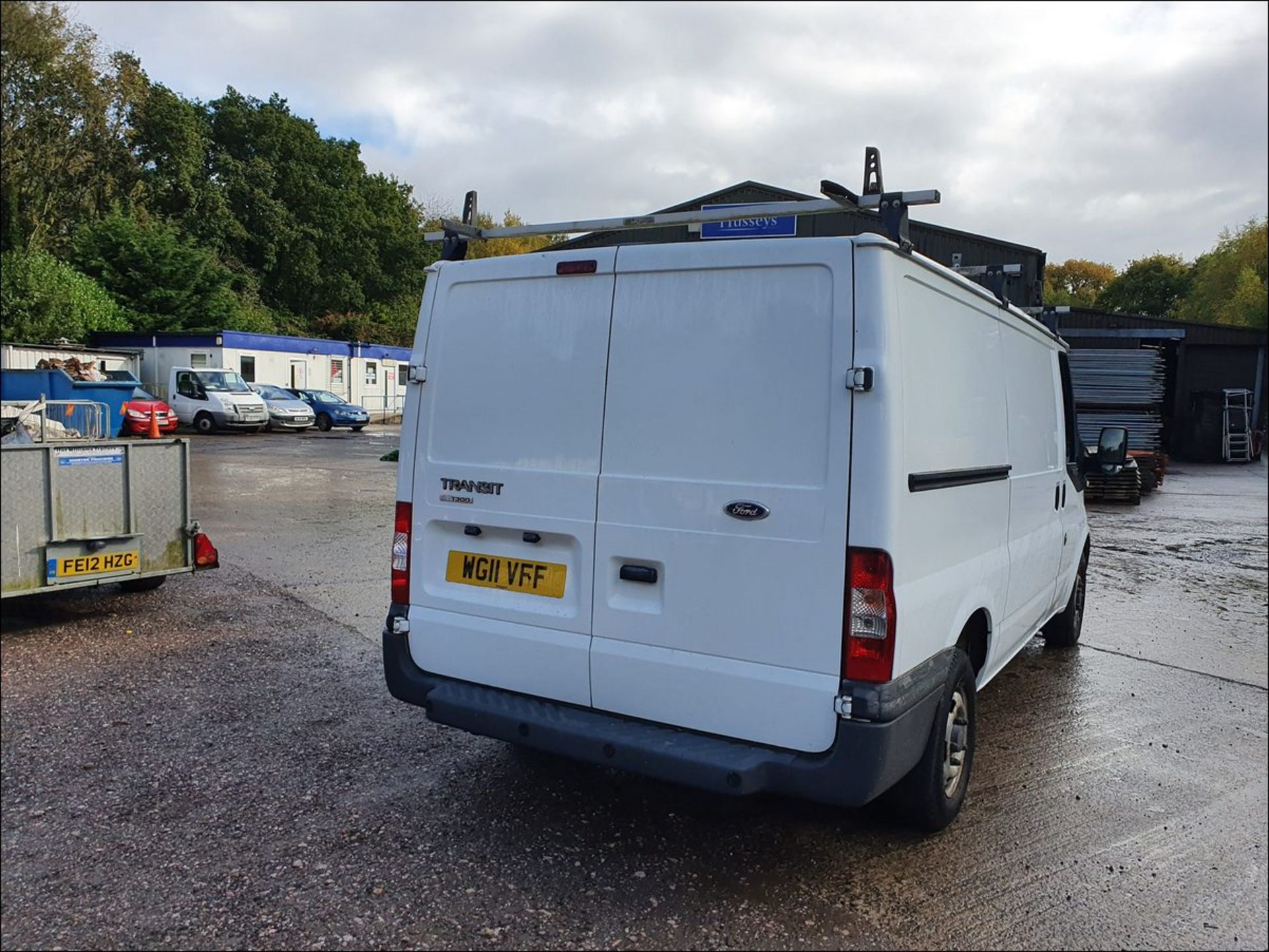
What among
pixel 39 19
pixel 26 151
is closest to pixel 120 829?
pixel 39 19

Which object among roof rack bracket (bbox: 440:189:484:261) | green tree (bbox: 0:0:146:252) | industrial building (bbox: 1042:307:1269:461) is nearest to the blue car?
green tree (bbox: 0:0:146:252)

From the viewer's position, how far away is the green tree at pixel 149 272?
3812 cm

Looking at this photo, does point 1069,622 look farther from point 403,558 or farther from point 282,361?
point 282,361

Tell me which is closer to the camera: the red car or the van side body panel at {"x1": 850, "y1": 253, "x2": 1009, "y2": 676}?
the van side body panel at {"x1": 850, "y1": 253, "x2": 1009, "y2": 676}

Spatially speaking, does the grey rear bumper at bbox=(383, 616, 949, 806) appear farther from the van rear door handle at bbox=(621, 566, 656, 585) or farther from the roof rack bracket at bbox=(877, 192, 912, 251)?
the roof rack bracket at bbox=(877, 192, 912, 251)

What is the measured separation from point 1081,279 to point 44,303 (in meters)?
70.0

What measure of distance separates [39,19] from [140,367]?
1359 cm

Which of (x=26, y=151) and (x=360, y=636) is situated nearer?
(x=360, y=636)

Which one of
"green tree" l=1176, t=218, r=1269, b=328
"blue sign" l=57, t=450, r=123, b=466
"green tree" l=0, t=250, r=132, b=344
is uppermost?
"green tree" l=1176, t=218, r=1269, b=328

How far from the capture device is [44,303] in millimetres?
33656

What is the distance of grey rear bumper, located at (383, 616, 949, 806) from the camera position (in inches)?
120

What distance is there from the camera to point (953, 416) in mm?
3607

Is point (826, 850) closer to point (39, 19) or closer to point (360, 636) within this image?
point (360, 636)

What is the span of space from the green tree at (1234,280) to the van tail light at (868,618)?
48.1m
